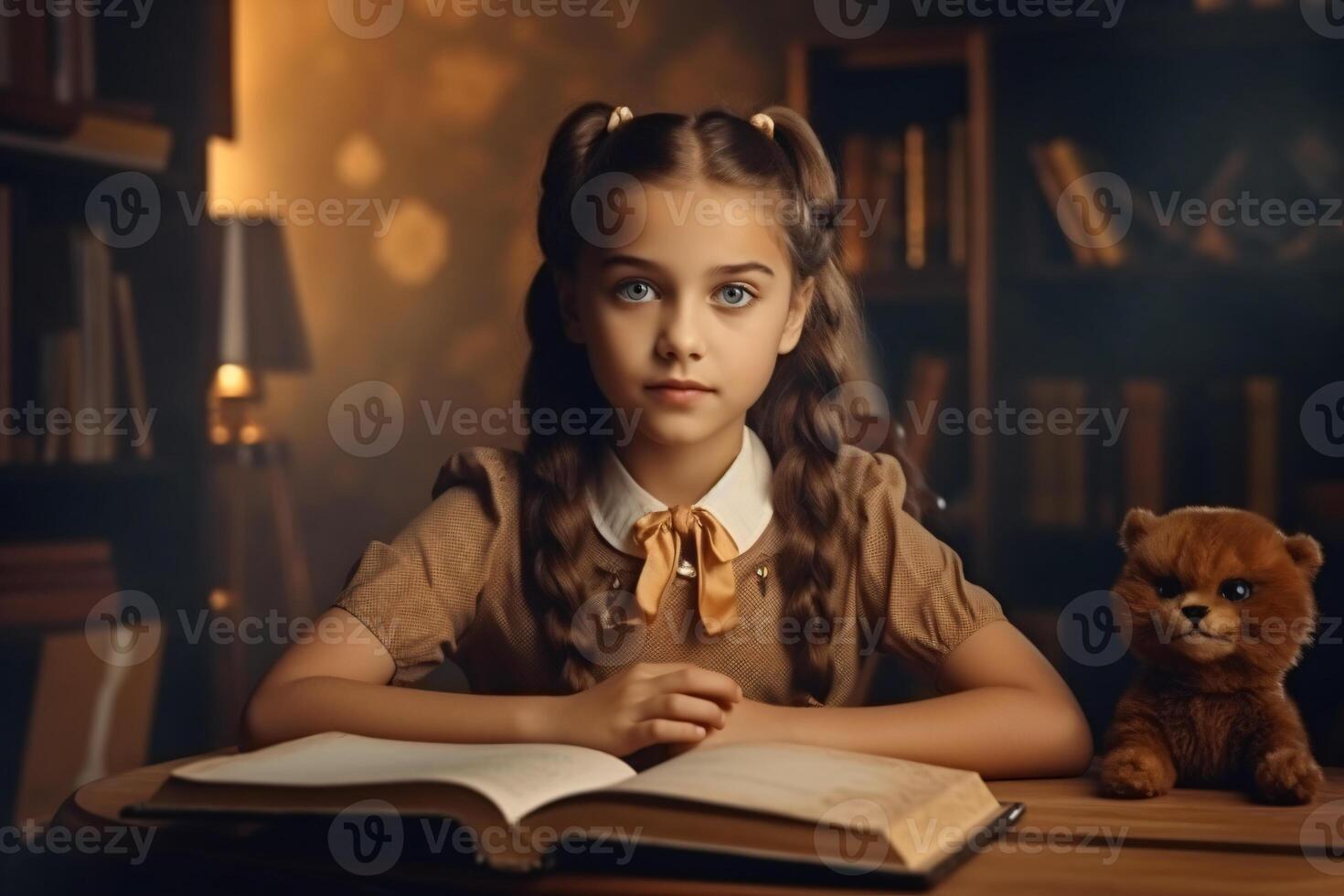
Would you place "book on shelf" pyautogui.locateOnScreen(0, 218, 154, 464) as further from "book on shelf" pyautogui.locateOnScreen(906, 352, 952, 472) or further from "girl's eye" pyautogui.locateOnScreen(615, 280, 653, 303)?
"book on shelf" pyautogui.locateOnScreen(906, 352, 952, 472)

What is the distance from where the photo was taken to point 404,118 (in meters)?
3.98

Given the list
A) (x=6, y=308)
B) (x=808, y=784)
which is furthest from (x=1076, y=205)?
(x=808, y=784)

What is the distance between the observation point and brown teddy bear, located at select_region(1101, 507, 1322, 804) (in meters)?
0.92

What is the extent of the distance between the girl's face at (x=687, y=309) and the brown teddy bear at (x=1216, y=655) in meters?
0.35

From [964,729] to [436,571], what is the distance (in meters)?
0.45

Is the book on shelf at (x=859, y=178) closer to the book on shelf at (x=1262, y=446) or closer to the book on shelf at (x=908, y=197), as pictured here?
the book on shelf at (x=908, y=197)

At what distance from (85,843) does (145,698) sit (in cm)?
181

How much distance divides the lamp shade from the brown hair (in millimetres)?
2394

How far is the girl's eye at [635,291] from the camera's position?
1.12 meters

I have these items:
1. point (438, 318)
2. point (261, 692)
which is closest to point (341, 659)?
point (261, 692)

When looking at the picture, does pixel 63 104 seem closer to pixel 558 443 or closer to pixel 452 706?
pixel 558 443

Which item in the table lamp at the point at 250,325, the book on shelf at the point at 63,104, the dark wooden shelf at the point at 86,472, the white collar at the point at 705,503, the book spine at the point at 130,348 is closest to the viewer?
the white collar at the point at 705,503

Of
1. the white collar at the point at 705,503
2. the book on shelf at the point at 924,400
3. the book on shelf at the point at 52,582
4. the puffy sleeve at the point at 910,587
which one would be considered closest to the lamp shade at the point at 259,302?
the book on shelf at the point at 52,582

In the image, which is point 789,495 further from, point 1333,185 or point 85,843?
point 1333,185
